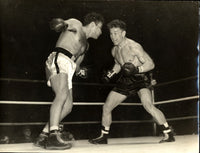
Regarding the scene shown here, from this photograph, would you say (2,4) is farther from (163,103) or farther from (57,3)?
(163,103)

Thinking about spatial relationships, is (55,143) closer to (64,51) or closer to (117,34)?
(64,51)

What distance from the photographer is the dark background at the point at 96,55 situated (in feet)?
7.80

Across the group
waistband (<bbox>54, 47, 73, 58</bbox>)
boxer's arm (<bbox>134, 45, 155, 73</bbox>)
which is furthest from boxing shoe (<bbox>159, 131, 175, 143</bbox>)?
waistband (<bbox>54, 47, 73, 58</bbox>)

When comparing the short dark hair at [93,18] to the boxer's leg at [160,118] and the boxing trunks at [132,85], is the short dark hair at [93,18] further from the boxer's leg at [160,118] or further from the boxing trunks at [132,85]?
the boxer's leg at [160,118]

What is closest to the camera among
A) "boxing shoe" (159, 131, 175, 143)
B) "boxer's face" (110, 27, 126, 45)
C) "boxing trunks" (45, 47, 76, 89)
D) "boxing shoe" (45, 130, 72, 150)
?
"boxing shoe" (45, 130, 72, 150)

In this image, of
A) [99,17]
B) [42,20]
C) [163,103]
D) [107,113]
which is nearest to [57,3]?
[42,20]

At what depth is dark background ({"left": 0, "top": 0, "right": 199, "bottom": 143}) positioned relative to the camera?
2.38m

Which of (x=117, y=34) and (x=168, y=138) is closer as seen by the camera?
(x=168, y=138)

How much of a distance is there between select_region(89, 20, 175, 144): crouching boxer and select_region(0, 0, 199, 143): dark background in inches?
12.6

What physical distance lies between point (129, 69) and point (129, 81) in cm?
11

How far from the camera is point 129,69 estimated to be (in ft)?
7.23

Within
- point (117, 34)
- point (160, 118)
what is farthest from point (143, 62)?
point (160, 118)

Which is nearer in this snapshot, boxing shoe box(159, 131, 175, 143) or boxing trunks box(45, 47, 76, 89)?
boxing trunks box(45, 47, 76, 89)

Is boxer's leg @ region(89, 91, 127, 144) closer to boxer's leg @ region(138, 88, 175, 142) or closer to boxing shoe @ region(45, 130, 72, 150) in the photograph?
boxer's leg @ region(138, 88, 175, 142)
